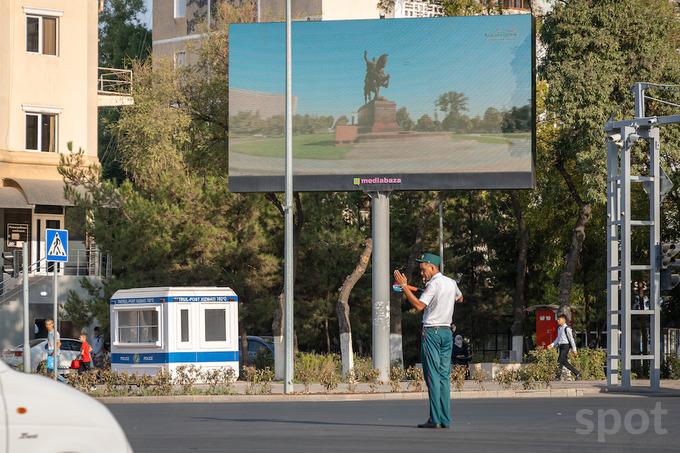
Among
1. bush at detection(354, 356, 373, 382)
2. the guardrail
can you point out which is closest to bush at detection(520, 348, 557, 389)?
bush at detection(354, 356, 373, 382)

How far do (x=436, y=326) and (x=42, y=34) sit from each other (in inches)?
1599

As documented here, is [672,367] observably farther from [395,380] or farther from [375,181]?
[395,380]

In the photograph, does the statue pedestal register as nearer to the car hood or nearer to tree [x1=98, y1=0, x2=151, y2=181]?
the car hood

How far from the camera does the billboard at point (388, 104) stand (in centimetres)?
3556

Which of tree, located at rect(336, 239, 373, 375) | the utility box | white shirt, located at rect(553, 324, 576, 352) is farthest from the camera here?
the utility box

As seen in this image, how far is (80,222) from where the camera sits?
1908 inches

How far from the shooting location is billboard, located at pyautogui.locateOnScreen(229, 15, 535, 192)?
35562mm

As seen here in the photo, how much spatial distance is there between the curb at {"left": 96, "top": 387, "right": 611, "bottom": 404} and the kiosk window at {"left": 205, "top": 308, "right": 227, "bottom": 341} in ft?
24.1

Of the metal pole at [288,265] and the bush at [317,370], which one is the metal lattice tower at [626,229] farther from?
the metal pole at [288,265]

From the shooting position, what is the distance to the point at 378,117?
119 ft

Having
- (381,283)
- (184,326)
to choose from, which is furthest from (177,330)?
(381,283)

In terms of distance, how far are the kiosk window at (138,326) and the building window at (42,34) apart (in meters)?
18.8

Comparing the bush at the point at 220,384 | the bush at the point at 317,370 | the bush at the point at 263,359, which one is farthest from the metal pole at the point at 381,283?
the bush at the point at 263,359

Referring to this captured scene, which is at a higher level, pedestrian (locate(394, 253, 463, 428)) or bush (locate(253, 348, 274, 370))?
pedestrian (locate(394, 253, 463, 428))
